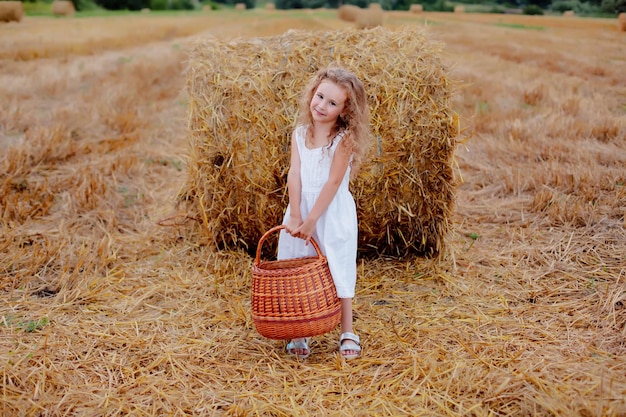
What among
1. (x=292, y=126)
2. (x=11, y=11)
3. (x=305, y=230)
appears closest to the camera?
(x=305, y=230)

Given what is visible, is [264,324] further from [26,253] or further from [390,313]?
[26,253]

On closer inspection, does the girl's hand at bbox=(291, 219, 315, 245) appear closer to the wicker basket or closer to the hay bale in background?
the wicker basket

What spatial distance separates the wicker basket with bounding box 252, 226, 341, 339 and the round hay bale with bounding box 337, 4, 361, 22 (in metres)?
5.14

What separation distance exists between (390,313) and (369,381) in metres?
0.70

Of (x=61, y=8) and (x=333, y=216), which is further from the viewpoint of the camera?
(x=61, y=8)

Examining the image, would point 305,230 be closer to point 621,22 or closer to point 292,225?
point 292,225

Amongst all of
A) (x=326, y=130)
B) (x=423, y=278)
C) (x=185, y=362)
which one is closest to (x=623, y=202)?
(x=423, y=278)

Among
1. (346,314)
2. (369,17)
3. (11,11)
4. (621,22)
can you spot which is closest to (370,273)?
(346,314)

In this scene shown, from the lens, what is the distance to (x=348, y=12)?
7.57 meters

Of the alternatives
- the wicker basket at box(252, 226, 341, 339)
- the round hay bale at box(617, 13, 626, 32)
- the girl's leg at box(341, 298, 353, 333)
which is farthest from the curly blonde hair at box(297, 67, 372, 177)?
the round hay bale at box(617, 13, 626, 32)

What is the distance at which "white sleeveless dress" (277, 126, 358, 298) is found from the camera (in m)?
3.00

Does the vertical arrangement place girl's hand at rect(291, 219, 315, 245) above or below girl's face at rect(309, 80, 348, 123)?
below

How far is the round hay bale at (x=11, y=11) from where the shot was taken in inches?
257

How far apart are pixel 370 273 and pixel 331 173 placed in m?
1.11
